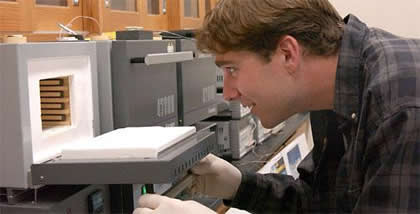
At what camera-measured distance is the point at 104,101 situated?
1106mm

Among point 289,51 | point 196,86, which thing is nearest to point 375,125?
point 289,51

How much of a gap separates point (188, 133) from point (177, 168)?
0.18 m

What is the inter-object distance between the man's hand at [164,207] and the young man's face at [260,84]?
0.27 m

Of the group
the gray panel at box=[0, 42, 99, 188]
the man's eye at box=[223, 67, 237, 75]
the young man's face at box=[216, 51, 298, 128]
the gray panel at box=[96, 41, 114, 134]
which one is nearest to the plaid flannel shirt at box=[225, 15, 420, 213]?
the young man's face at box=[216, 51, 298, 128]

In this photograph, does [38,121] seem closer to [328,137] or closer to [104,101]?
[104,101]

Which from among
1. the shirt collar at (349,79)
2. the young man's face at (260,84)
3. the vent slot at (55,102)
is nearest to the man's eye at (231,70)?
the young man's face at (260,84)

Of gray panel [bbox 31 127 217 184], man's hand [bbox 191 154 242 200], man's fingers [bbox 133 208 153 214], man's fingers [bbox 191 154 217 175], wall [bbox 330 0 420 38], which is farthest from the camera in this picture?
wall [bbox 330 0 420 38]

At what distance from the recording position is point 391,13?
262cm

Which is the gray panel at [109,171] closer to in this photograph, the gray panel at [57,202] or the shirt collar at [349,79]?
the gray panel at [57,202]

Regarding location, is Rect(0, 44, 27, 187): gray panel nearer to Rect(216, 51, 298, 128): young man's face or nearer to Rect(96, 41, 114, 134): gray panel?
Rect(96, 41, 114, 134): gray panel

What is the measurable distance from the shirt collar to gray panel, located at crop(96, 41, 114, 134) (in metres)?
0.45

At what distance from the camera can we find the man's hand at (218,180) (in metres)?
1.38

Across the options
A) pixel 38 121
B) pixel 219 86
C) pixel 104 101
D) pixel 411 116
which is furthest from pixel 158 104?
pixel 219 86

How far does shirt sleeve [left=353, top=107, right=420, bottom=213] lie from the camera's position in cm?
87
